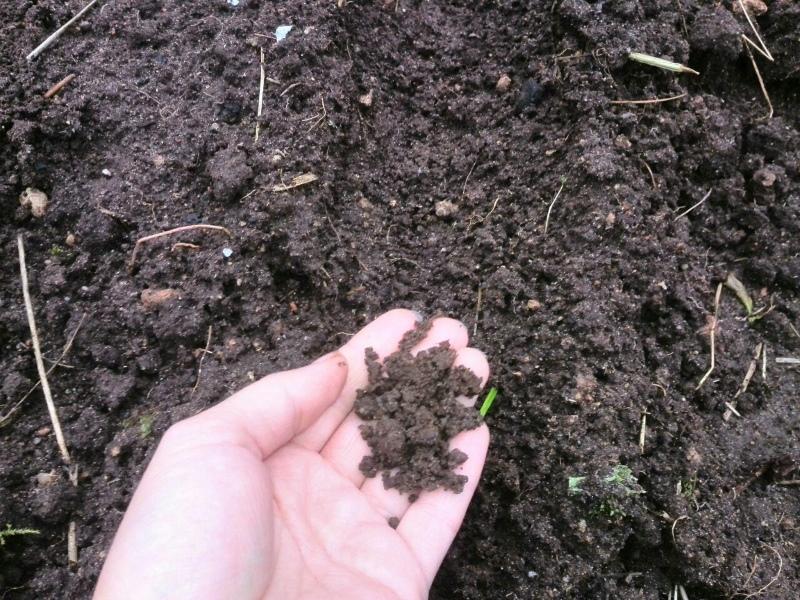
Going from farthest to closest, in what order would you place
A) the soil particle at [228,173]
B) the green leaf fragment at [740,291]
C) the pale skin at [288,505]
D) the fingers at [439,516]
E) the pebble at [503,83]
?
the pebble at [503,83] → the green leaf fragment at [740,291] → the soil particle at [228,173] → the fingers at [439,516] → the pale skin at [288,505]

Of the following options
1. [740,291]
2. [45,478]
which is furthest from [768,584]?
[45,478]

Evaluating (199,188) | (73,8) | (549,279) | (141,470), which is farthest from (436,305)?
(73,8)

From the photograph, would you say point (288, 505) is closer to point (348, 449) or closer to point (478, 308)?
point (348, 449)

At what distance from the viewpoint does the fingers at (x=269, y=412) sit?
1.47 m

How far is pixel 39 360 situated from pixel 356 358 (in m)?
1.06

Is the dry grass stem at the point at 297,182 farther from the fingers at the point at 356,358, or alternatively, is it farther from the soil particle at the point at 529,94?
the soil particle at the point at 529,94

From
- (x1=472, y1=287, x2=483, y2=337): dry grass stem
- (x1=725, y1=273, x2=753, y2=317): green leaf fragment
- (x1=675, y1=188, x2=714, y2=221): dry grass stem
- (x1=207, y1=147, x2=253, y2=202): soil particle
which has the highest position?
(x1=207, y1=147, x2=253, y2=202): soil particle

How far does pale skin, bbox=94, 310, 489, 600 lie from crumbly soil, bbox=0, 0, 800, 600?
241 millimetres

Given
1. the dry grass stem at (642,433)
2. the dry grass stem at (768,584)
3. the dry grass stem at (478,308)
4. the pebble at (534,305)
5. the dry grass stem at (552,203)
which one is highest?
the dry grass stem at (552,203)

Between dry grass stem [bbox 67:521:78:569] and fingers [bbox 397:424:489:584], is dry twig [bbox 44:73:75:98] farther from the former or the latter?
fingers [bbox 397:424:489:584]

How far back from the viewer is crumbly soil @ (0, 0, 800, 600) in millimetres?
1874

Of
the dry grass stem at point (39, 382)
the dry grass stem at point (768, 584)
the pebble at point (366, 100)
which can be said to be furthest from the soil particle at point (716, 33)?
the dry grass stem at point (39, 382)

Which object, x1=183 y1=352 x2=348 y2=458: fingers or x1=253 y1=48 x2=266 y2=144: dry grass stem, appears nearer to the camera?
x1=183 y1=352 x2=348 y2=458: fingers

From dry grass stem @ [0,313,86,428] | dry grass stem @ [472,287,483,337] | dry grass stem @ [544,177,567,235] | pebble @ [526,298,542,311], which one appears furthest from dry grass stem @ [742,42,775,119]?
dry grass stem @ [0,313,86,428]
